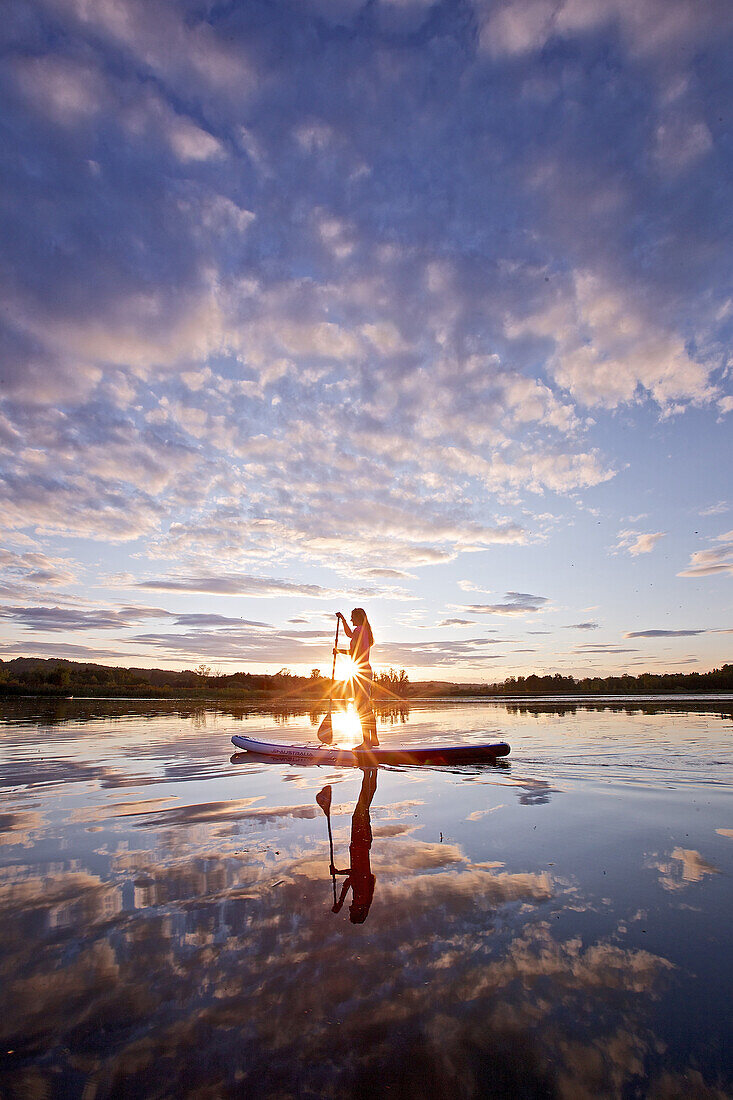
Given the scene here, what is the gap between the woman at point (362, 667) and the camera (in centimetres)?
1683

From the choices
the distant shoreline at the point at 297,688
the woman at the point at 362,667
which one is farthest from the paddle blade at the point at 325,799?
the distant shoreline at the point at 297,688

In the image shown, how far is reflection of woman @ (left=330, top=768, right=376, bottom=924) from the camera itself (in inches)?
218

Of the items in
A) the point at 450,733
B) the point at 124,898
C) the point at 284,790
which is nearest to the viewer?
the point at 124,898

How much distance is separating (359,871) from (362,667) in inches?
407

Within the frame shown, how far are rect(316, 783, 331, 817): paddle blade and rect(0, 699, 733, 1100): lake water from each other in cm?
10

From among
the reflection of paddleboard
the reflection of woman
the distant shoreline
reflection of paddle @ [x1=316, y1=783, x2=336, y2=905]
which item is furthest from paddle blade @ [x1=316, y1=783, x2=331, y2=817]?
the distant shoreline

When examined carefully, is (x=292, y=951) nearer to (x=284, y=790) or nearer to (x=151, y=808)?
(x=151, y=808)

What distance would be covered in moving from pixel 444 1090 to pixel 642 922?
128 inches

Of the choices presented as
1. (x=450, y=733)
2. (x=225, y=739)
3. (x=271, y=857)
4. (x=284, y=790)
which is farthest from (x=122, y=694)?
(x=271, y=857)

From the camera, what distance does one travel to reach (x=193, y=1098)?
2.95 m

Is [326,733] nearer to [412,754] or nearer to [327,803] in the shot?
[412,754]

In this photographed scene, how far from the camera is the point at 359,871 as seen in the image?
6.71 meters

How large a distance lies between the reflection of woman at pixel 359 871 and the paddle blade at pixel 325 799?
22.4 inches

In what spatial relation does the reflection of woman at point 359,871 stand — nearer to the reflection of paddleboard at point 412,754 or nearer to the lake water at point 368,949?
the lake water at point 368,949
